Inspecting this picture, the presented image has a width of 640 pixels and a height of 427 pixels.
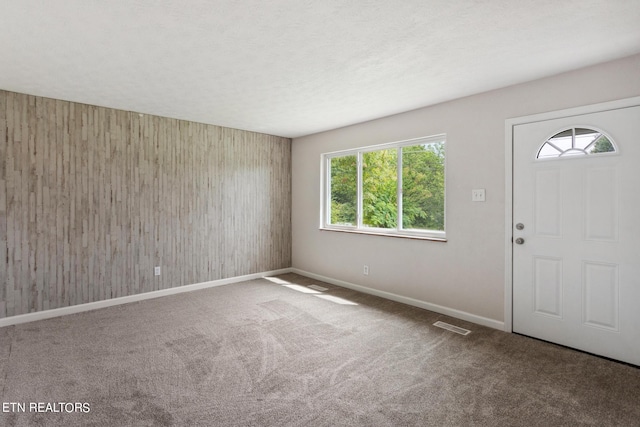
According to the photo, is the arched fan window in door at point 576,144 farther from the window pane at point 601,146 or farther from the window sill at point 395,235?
the window sill at point 395,235

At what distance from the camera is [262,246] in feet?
18.5

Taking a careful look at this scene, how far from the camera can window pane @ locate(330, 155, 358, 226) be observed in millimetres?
5137

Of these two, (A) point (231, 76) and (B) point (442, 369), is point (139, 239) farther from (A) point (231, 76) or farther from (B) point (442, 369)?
(B) point (442, 369)

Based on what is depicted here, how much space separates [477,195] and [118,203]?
4240mm

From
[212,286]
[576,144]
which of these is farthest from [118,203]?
[576,144]

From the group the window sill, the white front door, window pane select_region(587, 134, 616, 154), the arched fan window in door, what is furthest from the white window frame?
window pane select_region(587, 134, 616, 154)

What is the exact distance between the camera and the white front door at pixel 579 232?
264cm

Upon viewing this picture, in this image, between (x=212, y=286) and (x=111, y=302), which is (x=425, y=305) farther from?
(x=111, y=302)

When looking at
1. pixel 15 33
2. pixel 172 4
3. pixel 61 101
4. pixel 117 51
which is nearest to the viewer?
pixel 172 4

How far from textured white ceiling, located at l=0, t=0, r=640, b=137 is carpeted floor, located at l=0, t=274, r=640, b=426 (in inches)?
95.5

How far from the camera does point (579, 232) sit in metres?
2.88

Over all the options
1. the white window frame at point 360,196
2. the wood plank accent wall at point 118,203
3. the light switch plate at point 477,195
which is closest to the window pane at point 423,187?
the white window frame at point 360,196

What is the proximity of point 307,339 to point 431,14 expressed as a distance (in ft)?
9.05

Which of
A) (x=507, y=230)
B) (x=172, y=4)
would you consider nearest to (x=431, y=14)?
(x=172, y=4)
